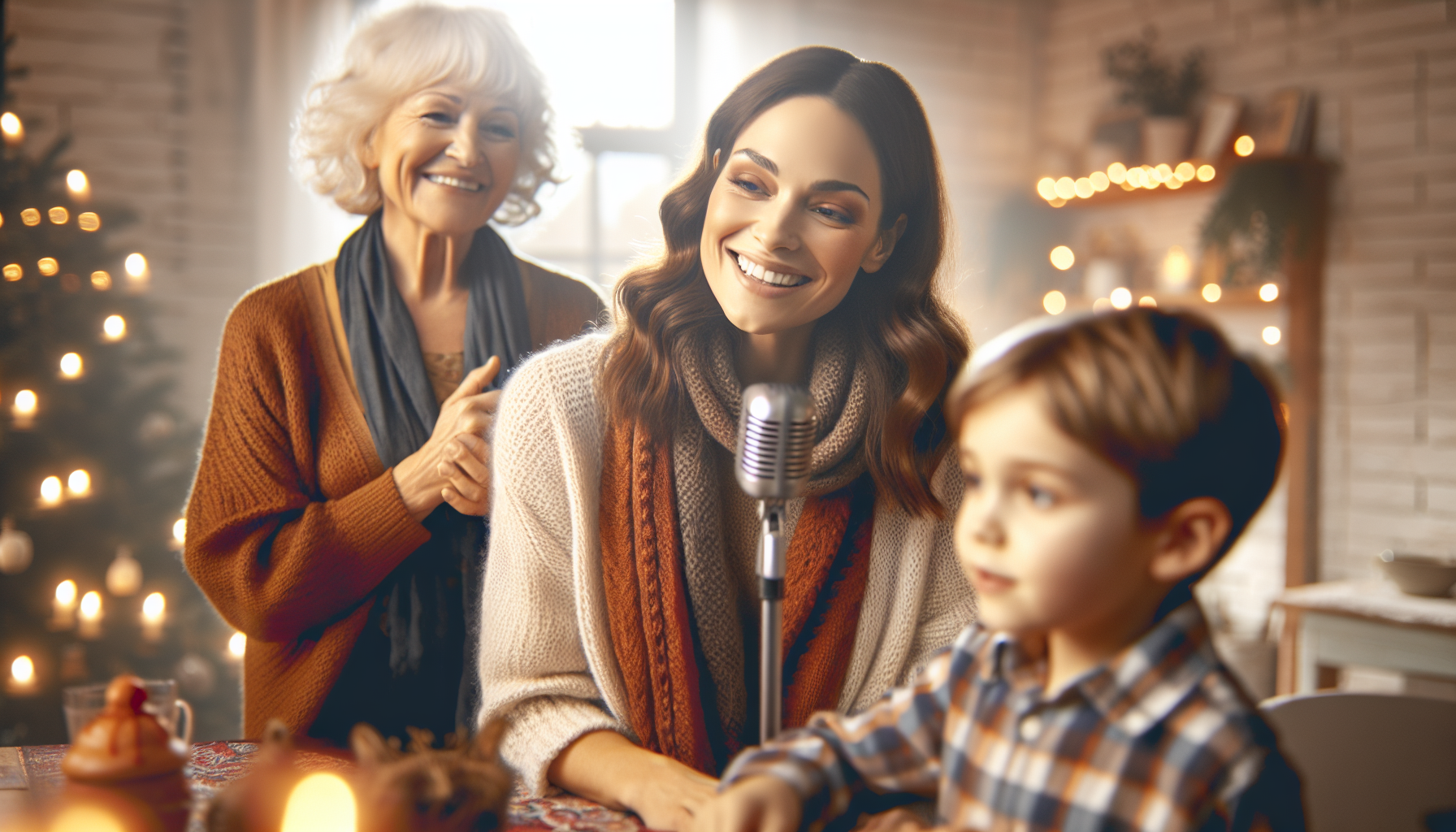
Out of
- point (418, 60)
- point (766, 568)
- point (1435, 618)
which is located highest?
point (418, 60)

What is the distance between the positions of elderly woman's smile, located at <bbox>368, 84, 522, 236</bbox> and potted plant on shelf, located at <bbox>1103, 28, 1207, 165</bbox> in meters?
3.52

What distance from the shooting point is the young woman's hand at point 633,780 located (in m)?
1.06

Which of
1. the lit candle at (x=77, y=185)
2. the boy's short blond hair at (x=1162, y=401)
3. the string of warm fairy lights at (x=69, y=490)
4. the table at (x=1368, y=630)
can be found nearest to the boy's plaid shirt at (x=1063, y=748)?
the boy's short blond hair at (x=1162, y=401)

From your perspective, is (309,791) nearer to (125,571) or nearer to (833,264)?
(833,264)

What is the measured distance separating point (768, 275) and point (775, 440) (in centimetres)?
44

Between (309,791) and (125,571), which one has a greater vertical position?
(309,791)

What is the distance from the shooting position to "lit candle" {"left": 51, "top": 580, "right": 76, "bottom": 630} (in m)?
3.05

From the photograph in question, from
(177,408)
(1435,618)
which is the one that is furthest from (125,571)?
(1435,618)

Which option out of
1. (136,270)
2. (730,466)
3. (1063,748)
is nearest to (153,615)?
(136,270)

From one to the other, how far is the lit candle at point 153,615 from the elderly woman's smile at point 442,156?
6.92 feet

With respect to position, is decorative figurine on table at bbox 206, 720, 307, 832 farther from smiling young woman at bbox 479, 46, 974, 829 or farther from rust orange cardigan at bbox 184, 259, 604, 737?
rust orange cardigan at bbox 184, 259, 604, 737

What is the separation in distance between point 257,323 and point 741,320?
2.44ft

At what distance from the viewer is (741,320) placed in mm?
1290

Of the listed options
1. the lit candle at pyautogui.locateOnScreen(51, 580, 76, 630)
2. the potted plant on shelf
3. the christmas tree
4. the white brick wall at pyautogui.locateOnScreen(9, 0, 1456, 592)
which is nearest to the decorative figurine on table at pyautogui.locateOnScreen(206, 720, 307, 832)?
the christmas tree
